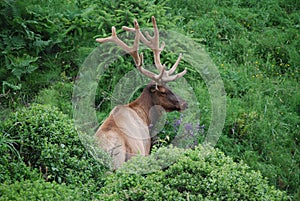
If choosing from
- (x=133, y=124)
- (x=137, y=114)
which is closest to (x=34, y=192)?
(x=133, y=124)

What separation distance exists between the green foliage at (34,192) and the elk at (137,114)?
1.17 m

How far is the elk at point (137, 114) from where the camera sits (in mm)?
6605

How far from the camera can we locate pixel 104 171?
636 cm

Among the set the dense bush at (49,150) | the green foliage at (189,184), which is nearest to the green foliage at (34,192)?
the green foliage at (189,184)

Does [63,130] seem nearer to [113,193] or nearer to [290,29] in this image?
[113,193]

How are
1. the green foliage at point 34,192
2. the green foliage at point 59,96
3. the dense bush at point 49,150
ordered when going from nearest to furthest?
the green foliage at point 34,192 → the dense bush at point 49,150 → the green foliage at point 59,96

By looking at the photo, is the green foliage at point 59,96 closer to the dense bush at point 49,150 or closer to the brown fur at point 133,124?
the brown fur at point 133,124

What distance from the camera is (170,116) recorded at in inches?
322

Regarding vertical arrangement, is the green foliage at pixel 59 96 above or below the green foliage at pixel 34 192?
above

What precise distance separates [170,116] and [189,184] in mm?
2939

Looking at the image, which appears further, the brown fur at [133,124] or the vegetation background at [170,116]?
the brown fur at [133,124]

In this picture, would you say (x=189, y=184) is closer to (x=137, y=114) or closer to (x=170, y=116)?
(x=137, y=114)

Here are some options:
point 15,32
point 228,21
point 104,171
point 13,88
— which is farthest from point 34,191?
point 228,21

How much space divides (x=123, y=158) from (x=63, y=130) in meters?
0.75
